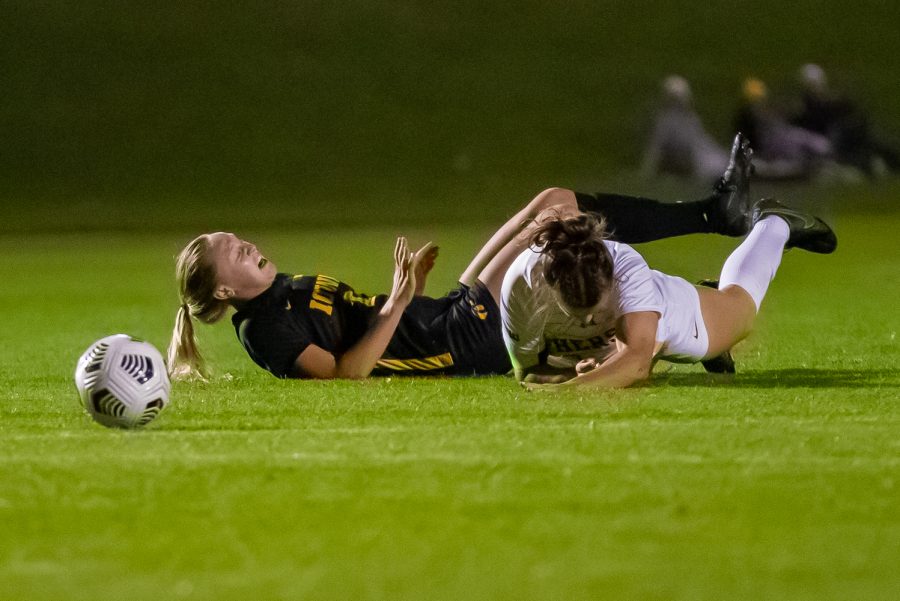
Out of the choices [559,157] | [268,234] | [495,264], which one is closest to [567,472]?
[495,264]

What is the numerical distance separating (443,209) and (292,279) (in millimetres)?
15835

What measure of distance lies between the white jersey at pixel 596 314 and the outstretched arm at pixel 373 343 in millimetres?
508

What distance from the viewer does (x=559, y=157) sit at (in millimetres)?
26875

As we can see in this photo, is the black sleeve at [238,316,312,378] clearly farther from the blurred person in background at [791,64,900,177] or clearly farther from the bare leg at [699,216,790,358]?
the blurred person in background at [791,64,900,177]

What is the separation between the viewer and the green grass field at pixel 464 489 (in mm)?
3674

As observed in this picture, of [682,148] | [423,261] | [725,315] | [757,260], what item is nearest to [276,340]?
[423,261]

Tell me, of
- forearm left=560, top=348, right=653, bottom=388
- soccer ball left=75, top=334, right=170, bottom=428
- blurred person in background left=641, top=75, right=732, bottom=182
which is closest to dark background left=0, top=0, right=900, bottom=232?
blurred person in background left=641, top=75, right=732, bottom=182

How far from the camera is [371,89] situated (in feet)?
96.5

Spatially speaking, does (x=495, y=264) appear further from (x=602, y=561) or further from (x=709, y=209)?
(x=602, y=561)

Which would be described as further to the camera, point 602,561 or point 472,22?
point 472,22

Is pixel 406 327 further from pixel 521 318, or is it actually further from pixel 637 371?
pixel 637 371

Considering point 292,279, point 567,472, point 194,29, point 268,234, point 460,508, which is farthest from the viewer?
point 194,29

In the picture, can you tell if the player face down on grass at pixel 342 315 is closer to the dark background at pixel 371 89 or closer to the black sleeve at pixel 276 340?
the black sleeve at pixel 276 340

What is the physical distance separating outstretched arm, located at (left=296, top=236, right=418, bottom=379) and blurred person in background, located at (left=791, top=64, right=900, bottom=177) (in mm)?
16041
